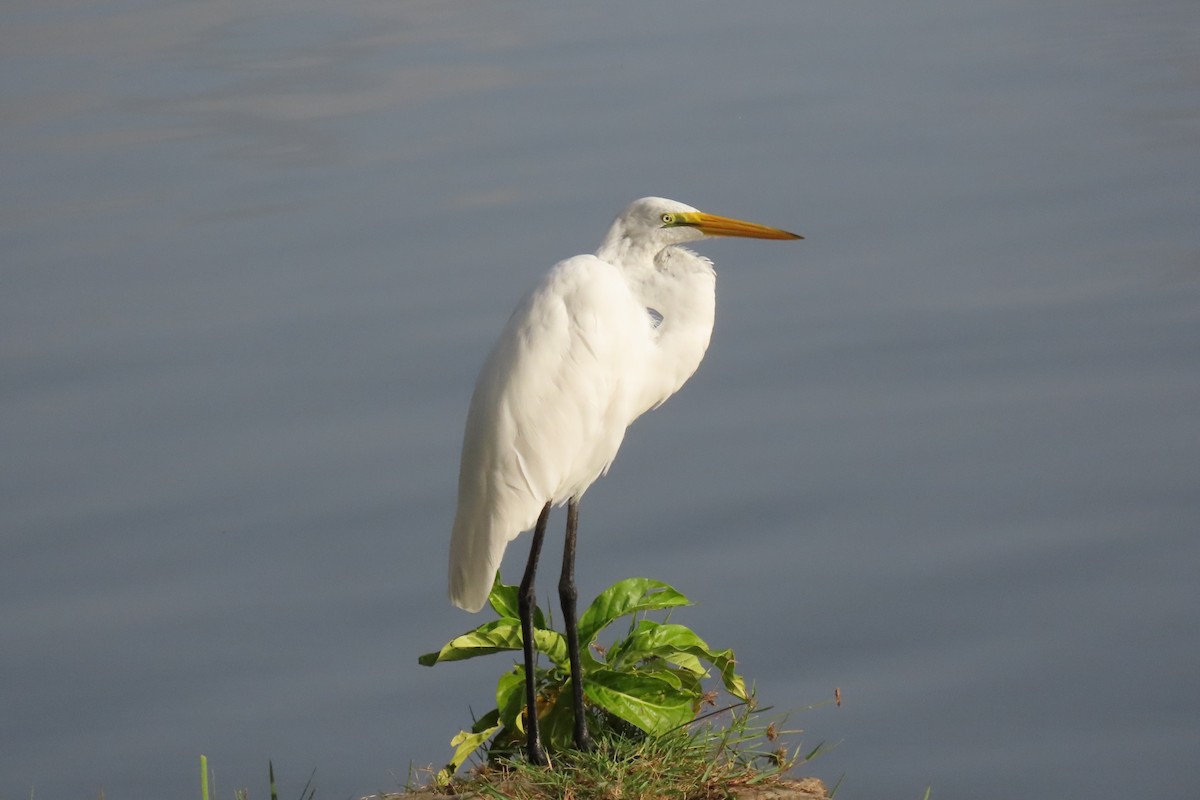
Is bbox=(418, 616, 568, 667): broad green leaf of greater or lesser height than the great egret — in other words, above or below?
below

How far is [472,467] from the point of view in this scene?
305 centimetres

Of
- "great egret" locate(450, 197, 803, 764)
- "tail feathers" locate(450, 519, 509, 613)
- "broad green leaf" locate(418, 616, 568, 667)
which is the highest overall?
"great egret" locate(450, 197, 803, 764)

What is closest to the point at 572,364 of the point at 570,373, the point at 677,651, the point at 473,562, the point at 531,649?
the point at 570,373

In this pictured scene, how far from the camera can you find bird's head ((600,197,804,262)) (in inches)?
118

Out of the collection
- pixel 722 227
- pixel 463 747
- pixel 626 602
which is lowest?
pixel 463 747

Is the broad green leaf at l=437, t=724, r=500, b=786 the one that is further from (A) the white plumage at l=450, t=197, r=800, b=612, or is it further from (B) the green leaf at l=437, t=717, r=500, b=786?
(A) the white plumage at l=450, t=197, r=800, b=612

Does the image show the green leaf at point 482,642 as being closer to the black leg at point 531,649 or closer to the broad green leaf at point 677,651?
the black leg at point 531,649

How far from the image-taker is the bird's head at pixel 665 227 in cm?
300

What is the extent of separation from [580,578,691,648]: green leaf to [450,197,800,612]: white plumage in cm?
26

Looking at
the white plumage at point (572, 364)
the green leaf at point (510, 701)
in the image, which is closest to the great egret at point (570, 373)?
the white plumage at point (572, 364)

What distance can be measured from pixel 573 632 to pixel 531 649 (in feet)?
0.38

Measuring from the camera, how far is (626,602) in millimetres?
3191

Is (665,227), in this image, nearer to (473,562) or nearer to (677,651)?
(473,562)

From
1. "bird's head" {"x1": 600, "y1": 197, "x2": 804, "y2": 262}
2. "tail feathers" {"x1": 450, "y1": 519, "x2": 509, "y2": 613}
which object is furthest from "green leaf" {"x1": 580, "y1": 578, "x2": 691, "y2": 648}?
"bird's head" {"x1": 600, "y1": 197, "x2": 804, "y2": 262}
